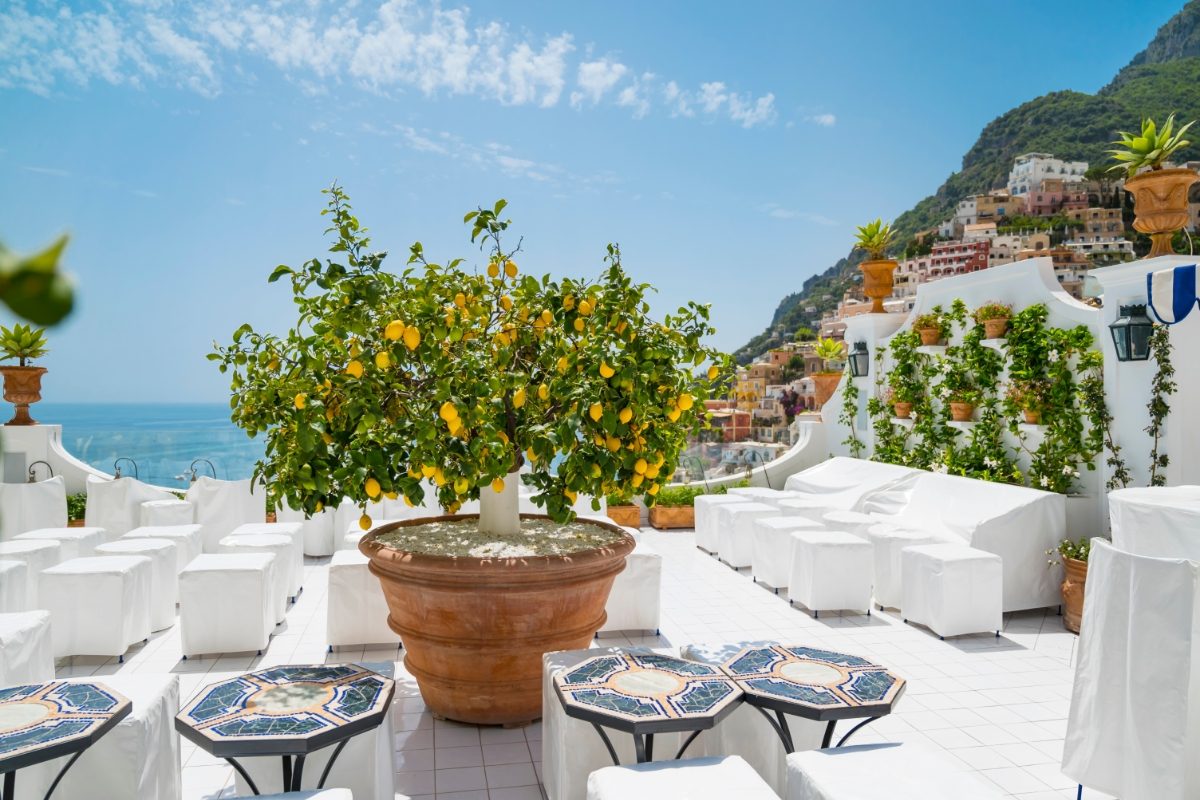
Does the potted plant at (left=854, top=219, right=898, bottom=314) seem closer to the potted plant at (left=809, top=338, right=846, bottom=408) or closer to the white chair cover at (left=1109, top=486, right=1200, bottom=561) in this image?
the potted plant at (left=809, top=338, right=846, bottom=408)

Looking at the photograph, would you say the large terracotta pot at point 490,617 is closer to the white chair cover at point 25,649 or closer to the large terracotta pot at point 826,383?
the white chair cover at point 25,649

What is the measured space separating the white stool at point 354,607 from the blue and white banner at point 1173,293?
5.20 metres

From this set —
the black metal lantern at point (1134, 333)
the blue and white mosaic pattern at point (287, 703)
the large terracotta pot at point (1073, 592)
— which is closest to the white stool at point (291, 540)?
the blue and white mosaic pattern at point (287, 703)

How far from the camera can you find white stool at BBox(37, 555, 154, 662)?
494 cm

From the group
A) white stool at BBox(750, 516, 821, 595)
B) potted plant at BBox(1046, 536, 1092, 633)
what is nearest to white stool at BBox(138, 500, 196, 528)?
white stool at BBox(750, 516, 821, 595)

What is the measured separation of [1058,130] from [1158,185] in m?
65.9

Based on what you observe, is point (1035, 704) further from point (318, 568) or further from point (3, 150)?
point (318, 568)

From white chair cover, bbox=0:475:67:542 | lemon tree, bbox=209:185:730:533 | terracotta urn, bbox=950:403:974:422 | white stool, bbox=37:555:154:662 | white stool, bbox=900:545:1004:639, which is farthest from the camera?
terracotta urn, bbox=950:403:974:422

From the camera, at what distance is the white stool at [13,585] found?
466 centimetres

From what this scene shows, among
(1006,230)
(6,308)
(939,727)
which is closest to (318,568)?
(939,727)

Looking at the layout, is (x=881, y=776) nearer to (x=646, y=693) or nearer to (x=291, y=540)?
(x=646, y=693)

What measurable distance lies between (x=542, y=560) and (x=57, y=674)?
3.36 meters

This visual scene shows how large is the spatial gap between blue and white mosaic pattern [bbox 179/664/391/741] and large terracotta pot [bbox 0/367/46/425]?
8.04m

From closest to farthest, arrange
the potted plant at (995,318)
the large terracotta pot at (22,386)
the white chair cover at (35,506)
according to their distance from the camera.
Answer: the white chair cover at (35,506) → the potted plant at (995,318) → the large terracotta pot at (22,386)
